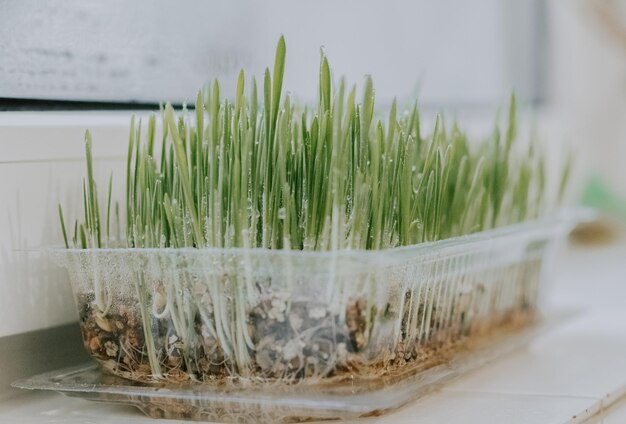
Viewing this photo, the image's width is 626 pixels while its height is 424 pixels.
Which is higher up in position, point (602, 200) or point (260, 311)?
point (260, 311)

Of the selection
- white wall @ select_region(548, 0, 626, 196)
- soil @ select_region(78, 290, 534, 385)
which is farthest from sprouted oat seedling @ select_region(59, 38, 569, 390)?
Answer: white wall @ select_region(548, 0, 626, 196)

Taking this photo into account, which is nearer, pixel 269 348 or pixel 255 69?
pixel 269 348

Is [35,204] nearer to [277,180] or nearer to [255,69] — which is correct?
[277,180]

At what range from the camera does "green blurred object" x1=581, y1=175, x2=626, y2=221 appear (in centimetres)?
156

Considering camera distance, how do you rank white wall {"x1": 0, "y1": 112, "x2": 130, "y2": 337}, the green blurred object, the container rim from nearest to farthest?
the container rim
white wall {"x1": 0, "y1": 112, "x2": 130, "y2": 337}
the green blurred object

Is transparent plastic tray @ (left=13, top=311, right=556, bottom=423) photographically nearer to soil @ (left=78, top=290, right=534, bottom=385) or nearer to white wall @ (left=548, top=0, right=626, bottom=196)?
soil @ (left=78, top=290, right=534, bottom=385)

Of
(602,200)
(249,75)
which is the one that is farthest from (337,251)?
(602,200)

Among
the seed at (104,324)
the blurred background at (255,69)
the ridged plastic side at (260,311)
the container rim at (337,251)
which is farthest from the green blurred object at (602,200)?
the seed at (104,324)

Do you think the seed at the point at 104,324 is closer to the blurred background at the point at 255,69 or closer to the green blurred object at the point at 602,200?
the blurred background at the point at 255,69

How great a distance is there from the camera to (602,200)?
1562 mm

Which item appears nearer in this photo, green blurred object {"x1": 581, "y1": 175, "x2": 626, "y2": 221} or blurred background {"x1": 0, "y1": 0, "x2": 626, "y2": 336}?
blurred background {"x1": 0, "y1": 0, "x2": 626, "y2": 336}

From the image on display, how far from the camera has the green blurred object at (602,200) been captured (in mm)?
1558

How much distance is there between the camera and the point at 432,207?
0.64 meters

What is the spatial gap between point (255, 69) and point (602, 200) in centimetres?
81
